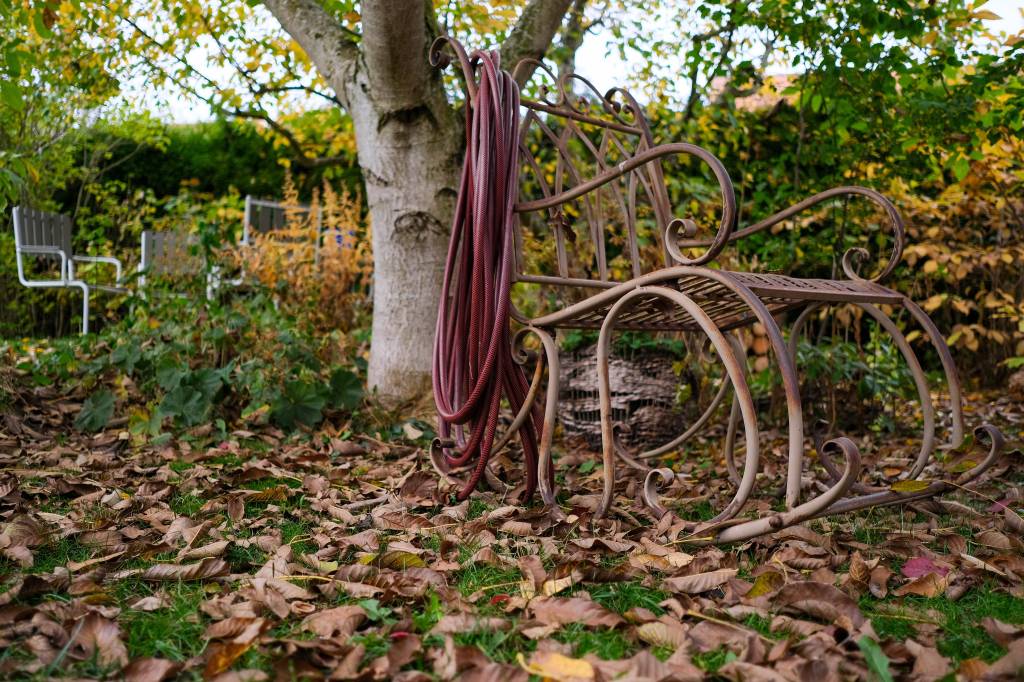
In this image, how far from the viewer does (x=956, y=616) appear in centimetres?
148

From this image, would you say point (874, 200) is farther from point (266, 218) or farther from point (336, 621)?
point (266, 218)

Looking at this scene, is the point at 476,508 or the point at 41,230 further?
the point at 41,230

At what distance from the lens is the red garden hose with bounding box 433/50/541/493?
2.19 meters

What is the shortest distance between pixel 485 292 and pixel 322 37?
200 cm

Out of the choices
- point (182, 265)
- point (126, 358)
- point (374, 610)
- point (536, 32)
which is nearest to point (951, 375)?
point (374, 610)

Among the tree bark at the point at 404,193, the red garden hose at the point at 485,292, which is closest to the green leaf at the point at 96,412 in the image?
the tree bark at the point at 404,193

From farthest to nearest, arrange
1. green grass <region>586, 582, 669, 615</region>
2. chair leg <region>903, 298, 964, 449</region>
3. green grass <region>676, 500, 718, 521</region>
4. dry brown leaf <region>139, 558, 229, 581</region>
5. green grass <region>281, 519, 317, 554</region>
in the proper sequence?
green grass <region>676, 500, 718, 521</region> < chair leg <region>903, 298, 964, 449</region> < green grass <region>281, 519, 317, 554</region> < dry brown leaf <region>139, 558, 229, 581</region> < green grass <region>586, 582, 669, 615</region>

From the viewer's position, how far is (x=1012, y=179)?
4.60 metres

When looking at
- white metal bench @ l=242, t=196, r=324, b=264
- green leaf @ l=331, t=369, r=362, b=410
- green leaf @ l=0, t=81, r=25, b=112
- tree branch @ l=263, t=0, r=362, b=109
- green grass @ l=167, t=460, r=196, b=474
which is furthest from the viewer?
white metal bench @ l=242, t=196, r=324, b=264

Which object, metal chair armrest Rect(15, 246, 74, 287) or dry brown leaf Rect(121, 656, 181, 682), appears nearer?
dry brown leaf Rect(121, 656, 181, 682)

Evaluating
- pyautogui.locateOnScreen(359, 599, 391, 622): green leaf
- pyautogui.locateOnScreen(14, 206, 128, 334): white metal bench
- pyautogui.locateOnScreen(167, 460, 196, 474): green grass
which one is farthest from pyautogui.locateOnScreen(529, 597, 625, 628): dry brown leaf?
pyautogui.locateOnScreen(14, 206, 128, 334): white metal bench

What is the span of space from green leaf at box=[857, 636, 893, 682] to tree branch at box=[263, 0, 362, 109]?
9.78 feet

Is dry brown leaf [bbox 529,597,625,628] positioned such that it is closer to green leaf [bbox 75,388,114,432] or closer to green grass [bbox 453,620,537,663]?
green grass [bbox 453,620,537,663]

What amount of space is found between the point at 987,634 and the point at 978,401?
3.80 m
